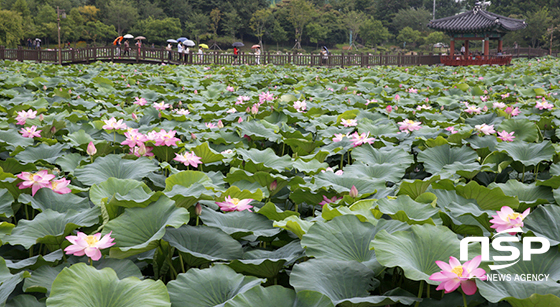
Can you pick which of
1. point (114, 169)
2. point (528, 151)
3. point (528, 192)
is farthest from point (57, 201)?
point (528, 151)

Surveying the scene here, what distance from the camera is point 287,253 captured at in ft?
3.52

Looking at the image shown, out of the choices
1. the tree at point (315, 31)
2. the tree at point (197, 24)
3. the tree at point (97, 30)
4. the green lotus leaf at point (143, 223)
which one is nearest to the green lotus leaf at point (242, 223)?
the green lotus leaf at point (143, 223)

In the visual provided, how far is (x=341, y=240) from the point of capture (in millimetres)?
1034

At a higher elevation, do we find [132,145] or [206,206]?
[132,145]

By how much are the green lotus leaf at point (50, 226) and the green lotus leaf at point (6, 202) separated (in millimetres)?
180

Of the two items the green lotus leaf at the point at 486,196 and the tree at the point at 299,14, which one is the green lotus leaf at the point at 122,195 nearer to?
the green lotus leaf at the point at 486,196

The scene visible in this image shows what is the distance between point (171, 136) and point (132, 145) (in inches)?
7.6

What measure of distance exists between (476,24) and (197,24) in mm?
36226

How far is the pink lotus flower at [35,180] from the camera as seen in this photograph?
4.54 feet

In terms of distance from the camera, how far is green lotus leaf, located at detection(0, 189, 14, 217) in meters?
1.34

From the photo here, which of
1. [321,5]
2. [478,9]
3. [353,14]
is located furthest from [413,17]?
[478,9]

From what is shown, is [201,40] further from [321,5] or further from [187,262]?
[187,262]

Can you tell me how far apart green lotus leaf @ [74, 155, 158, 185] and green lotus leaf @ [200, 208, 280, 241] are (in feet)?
1.81

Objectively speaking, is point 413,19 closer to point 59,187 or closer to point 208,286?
point 59,187
